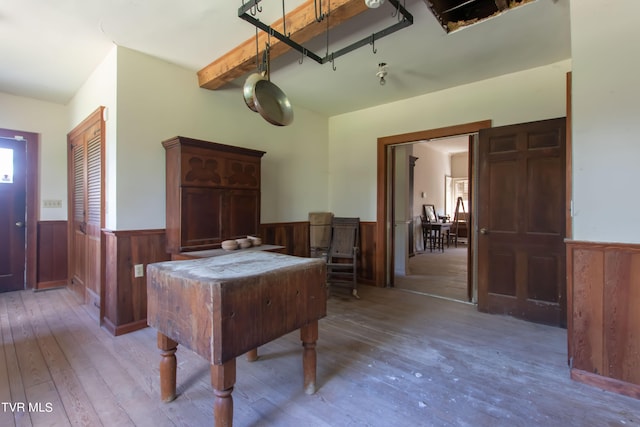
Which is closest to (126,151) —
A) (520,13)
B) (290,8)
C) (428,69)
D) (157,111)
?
(157,111)

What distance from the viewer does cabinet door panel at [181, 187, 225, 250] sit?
9.20ft

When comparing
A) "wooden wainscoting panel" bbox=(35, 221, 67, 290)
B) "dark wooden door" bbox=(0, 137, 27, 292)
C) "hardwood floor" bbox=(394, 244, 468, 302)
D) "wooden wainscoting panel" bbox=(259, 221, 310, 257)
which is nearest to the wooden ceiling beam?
"wooden wainscoting panel" bbox=(259, 221, 310, 257)

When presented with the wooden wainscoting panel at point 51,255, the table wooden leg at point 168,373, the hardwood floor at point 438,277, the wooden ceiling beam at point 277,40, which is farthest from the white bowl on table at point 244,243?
the wooden wainscoting panel at point 51,255

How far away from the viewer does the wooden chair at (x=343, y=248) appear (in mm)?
4238

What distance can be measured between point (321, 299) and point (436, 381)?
0.99 meters

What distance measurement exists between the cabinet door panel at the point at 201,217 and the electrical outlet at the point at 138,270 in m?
0.49

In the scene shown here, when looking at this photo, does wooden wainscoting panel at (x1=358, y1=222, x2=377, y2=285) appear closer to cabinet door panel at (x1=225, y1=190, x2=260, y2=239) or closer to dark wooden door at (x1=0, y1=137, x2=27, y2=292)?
cabinet door panel at (x1=225, y1=190, x2=260, y2=239)

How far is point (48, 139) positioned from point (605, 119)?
19.5 ft

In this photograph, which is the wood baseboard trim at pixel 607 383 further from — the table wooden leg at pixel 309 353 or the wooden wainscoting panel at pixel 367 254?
the wooden wainscoting panel at pixel 367 254

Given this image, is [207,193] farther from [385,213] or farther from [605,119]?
[605,119]

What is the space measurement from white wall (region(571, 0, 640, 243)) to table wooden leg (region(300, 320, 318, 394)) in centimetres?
185

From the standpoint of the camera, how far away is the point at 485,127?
3424 millimetres

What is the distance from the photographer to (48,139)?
4.10 metres

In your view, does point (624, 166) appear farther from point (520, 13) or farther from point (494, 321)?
point (494, 321)
